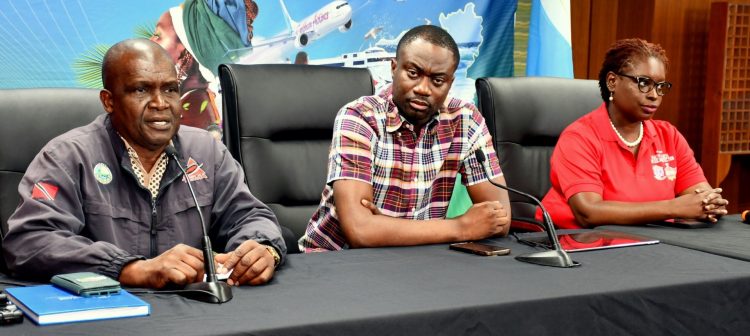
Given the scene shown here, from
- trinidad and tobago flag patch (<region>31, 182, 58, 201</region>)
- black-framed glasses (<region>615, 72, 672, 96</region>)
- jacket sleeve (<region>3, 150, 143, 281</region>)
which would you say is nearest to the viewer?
jacket sleeve (<region>3, 150, 143, 281</region>)

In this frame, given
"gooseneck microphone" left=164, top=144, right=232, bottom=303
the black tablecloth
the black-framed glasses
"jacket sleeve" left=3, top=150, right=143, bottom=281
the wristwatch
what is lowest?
the black tablecloth

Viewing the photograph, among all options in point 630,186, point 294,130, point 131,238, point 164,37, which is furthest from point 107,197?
point 630,186

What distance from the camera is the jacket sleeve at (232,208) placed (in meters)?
1.76

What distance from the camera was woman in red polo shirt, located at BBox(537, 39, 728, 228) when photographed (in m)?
2.38

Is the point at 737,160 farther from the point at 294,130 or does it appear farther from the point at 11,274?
the point at 11,274

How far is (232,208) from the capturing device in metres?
1.81

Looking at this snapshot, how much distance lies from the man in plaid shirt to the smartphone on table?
10cm

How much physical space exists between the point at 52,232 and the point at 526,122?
158cm

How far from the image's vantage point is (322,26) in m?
3.15

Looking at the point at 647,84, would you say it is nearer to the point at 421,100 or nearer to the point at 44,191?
the point at 421,100

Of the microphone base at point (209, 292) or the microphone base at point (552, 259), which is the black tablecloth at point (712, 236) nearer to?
the microphone base at point (552, 259)

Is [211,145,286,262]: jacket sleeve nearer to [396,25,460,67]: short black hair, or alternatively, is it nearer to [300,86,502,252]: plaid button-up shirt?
[300,86,502,252]: plaid button-up shirt

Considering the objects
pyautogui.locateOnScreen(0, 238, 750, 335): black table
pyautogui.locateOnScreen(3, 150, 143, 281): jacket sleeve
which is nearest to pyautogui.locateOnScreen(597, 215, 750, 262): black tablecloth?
pyautogui.locateOnScreen(0, 238, 750, 335): black table

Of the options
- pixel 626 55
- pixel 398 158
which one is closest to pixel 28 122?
pixel 398 158
